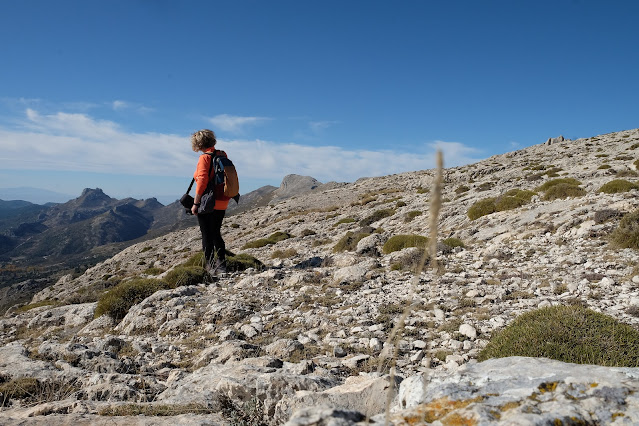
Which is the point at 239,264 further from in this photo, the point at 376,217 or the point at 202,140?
the point at 376,217

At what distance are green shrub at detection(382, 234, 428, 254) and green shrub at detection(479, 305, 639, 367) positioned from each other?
816cm

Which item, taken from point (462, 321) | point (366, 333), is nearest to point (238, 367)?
point (366, 333)

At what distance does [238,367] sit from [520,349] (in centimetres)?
357

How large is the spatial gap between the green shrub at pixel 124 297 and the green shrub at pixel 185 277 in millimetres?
260

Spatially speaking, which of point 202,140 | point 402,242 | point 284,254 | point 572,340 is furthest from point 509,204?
point 202,140

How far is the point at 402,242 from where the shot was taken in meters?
13.8

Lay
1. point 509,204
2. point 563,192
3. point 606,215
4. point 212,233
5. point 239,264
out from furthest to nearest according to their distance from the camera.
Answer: point 509,204 < point 563,192 < point 239,264 < point 606,215 < point 212,233

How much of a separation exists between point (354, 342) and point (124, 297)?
7084mm

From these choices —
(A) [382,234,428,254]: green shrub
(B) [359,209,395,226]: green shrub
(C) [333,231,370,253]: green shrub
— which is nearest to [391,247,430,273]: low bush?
(A) [382,234,428,254]: green shrub

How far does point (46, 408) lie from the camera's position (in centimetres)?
360

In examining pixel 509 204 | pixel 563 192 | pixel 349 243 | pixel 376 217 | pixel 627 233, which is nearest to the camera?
pixel 627 233

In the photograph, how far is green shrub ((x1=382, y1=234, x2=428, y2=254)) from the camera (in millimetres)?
13410

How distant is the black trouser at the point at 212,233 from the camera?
10.5 metres

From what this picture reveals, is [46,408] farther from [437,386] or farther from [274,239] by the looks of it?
[274,239]
